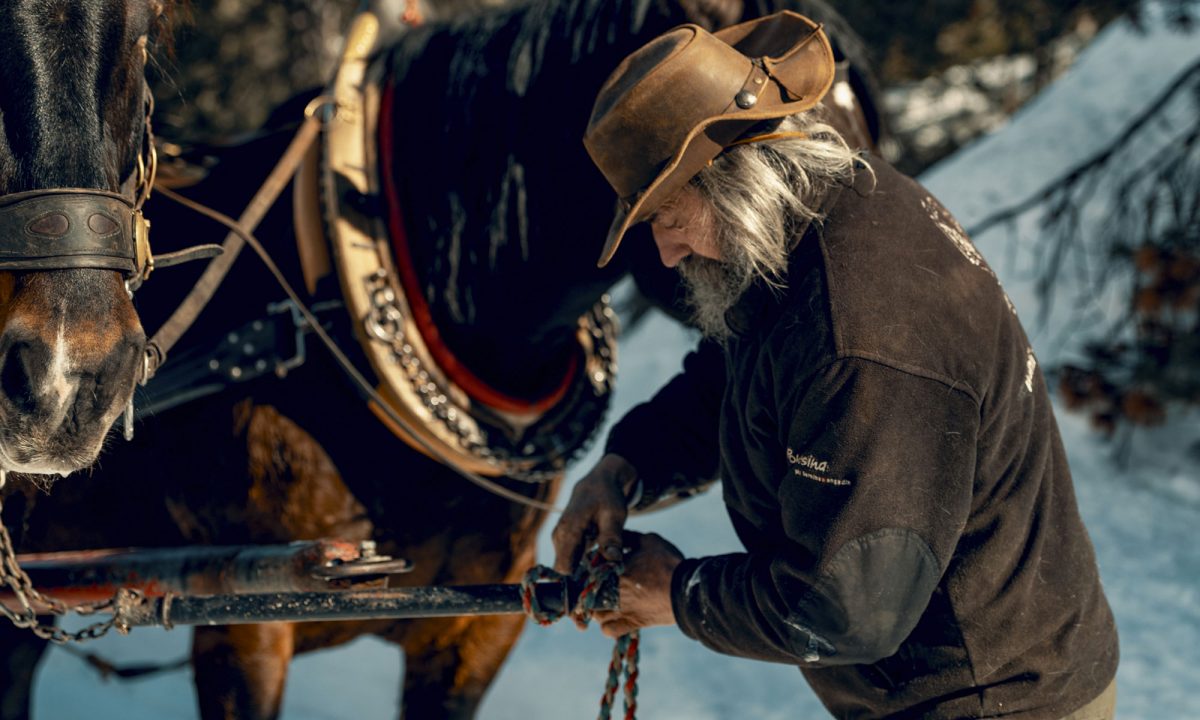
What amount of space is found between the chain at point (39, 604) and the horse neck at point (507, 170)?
0.68 m

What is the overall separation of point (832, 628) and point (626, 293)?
5.18m

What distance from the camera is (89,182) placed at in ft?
4.54

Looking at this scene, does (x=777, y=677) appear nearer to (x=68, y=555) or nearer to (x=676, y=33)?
(x=68, y=555)

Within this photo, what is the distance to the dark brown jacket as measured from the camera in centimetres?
129

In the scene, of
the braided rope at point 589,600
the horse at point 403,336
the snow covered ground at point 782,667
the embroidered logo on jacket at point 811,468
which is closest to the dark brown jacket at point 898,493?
the embroidered logo on jacket at point 811,468

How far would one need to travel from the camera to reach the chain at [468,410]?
195 cm

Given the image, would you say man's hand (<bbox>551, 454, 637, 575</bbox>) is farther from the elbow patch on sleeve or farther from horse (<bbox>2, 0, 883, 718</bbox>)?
the elbow patch on sleeve

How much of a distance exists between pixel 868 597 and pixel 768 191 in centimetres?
47

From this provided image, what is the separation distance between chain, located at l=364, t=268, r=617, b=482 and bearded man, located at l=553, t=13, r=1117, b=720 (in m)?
0.52

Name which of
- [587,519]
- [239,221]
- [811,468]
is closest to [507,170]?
[239,221]

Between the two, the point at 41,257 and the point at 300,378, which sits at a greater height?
the point at 41,257

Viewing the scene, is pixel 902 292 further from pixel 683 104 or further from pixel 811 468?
pixel 683 104

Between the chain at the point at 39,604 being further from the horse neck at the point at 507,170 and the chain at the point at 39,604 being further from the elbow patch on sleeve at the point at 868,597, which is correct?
the elbow patch on sleeve at the point at 868,597

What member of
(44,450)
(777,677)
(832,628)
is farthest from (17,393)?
(777,677)
